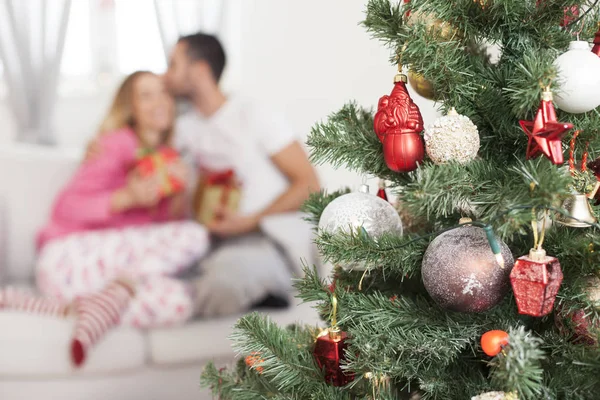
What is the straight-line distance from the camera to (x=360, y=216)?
0.68 metres

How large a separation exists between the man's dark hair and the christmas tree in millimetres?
771

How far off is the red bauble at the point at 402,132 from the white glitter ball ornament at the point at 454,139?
1.3 inches

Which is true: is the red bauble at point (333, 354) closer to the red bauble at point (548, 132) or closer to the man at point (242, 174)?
the red bauble at point (548, 132)

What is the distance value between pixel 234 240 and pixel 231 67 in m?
0.47

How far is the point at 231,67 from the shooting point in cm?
144

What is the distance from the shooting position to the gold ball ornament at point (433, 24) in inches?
24.3

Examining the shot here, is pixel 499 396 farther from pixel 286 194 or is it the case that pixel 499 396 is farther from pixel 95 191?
pixel 95 191

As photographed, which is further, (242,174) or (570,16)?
(242,174)

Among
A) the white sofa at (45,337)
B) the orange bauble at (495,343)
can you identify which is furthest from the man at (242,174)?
the orange bauble at (495,343)

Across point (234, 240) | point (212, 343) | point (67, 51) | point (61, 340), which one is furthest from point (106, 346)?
point (67, 51)

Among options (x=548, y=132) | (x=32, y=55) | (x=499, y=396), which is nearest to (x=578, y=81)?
(x=548, y=132)

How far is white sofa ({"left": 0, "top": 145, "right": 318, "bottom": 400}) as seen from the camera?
54.7 inches

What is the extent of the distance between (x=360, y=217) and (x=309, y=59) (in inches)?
35.8

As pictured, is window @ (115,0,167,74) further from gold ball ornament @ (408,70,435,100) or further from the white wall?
gold ball ornament @ (408,70,435,100)
